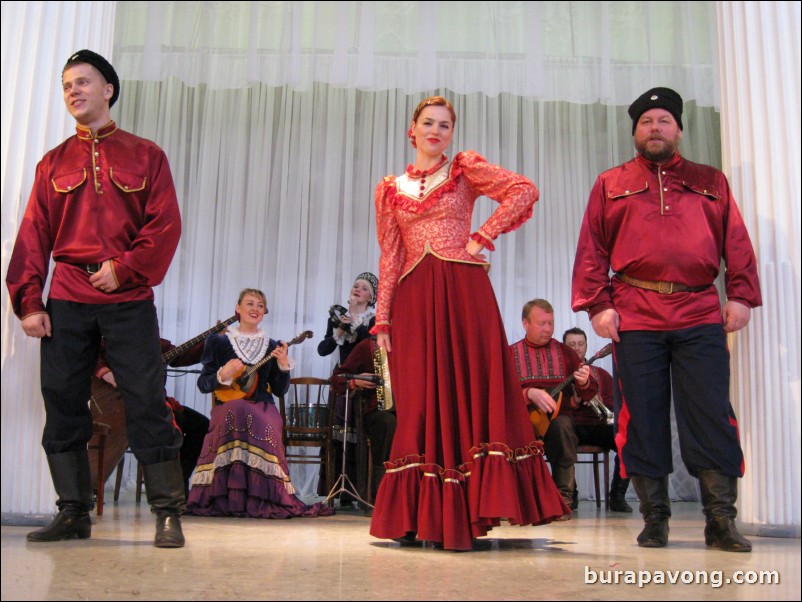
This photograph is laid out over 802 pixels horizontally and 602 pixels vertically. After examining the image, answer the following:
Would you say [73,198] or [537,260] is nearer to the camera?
[73,198]

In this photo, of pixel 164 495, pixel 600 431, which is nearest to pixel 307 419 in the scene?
pixel 600 431

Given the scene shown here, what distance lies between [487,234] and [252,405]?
6.53ft

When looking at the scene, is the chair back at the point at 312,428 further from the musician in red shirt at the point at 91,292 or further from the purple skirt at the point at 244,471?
the musician in red shirt at the point at 91,292

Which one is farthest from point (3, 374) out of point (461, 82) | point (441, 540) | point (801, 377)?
point (461, 82)

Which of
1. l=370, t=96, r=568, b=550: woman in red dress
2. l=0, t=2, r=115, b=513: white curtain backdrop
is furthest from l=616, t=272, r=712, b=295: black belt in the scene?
l=0, t=2, r=115, b=513: white curtain backdrop

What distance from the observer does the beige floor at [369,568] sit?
5.96 ft

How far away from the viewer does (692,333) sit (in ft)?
8.88

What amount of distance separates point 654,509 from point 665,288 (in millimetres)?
707

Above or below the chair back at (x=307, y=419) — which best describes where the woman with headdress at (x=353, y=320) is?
above

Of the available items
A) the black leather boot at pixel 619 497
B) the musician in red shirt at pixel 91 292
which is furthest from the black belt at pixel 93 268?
the black leather boot at pixel 619 497

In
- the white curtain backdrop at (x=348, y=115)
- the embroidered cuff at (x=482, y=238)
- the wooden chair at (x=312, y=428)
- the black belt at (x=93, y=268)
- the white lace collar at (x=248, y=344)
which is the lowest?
the wooden chair at (x=312, y=428)

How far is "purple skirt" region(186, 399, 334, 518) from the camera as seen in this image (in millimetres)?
4211

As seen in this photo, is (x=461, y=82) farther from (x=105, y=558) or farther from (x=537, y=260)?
(x=105, y=558)

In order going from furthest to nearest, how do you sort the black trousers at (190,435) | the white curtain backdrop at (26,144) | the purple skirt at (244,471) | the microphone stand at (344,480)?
the black trousers at (190,435) < the microphone stand at (344,480) < the purple skirt at (244,471) < the white curtain backdrop at (26,144)
